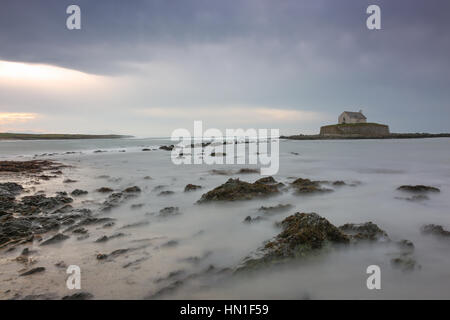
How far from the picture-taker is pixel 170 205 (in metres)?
5.68

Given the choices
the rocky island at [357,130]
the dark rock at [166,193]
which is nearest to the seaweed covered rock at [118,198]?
the dark rock at [166,193]

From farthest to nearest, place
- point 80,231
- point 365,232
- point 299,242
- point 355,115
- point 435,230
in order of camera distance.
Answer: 1. point 355,115
2. point 80,231
3. point 435,230
4. point 365,232
5. point 299,242

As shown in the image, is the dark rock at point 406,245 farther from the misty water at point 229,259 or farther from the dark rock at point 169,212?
the dark rock at point 169,212

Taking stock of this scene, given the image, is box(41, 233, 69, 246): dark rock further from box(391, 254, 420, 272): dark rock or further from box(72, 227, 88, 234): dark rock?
box(391, 254, 420, 272): dark rock

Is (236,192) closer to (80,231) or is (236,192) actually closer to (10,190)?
(80,231)

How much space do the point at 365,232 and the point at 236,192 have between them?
302cm

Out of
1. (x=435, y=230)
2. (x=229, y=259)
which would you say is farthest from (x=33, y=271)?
(x=435, y=230)

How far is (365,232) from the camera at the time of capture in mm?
3584

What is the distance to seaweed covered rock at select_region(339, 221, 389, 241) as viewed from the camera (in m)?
3.47

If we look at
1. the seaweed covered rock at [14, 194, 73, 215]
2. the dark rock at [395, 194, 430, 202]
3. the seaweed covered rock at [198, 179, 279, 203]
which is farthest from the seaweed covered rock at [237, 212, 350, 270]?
the seaweed covered rock at [14, 194, 73, 215]
